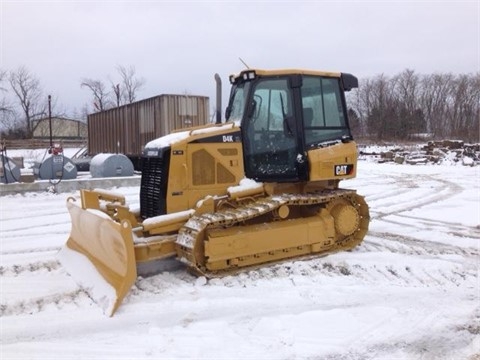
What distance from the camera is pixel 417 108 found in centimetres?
6206

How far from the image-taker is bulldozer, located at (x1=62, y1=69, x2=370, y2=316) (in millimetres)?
5672

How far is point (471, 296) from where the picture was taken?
5.30 meters

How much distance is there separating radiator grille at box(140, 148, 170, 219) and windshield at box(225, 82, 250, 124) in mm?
1207

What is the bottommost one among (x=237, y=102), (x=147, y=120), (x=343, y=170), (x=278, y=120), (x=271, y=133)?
(x=343, y=170)

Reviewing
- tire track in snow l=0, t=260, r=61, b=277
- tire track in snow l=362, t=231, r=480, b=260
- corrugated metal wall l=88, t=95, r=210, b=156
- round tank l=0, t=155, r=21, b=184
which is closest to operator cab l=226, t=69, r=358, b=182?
tire track in snow l=362, t=231, r=480, b=260

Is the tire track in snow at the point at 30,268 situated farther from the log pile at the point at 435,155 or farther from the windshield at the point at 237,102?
the log pile at the point at 435,155

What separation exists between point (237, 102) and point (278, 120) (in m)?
0.67

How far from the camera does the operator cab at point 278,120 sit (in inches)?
251

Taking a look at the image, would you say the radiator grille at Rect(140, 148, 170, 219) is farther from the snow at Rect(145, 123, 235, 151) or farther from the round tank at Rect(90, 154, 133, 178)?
the round tank at Rect(90, 154, 133, 178)

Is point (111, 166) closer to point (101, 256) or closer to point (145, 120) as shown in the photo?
point (145, 120)

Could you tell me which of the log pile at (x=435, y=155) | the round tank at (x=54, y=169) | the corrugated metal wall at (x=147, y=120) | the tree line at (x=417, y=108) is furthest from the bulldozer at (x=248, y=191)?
the tree line at (x=417, y=108)

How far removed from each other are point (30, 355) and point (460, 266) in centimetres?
529

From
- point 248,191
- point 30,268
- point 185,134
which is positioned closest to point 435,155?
point 248,191

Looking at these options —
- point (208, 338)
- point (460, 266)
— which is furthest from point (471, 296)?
point (208, 338)
